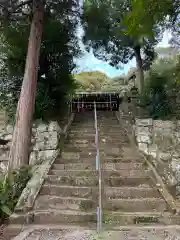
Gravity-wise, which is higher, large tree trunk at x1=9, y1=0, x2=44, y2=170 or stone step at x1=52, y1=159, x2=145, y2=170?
large tree trunk at x1=9, y1=0, x2=44, y2=170

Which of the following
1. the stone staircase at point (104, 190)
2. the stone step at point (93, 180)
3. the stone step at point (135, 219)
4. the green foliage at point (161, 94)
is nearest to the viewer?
the stone step at point (135, 219)

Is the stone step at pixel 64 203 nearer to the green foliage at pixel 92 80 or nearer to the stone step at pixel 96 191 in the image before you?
the stone step at pixel 96 191

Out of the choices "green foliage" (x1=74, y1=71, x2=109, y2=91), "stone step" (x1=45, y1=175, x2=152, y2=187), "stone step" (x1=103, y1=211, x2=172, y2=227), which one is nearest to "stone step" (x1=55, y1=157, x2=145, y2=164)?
"stone step" (x1=45, y1=175, x2=152, y2=187)

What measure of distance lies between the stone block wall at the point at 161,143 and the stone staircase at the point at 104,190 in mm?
358

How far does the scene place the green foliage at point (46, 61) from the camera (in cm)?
976

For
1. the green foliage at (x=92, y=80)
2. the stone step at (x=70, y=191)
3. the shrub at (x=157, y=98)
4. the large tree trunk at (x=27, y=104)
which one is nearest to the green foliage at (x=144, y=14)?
the stone step at (x=70, y=191)

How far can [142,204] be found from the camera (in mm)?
6199

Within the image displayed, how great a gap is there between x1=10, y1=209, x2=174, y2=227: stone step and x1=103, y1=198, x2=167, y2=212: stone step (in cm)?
26

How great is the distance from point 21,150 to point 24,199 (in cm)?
180

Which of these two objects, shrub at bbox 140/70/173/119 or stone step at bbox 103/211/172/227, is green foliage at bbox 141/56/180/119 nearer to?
shrub at bbox 140/70/173/119

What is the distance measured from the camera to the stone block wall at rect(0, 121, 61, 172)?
839cm

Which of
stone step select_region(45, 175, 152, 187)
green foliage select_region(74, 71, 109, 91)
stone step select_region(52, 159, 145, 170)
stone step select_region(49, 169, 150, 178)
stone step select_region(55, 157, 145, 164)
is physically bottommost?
stone step select_region(45, 175, 152, 187)

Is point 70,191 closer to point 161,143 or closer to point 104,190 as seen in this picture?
point 104,190

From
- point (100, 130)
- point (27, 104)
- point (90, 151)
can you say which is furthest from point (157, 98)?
point (27, 104)
